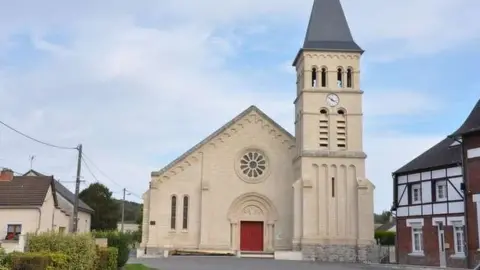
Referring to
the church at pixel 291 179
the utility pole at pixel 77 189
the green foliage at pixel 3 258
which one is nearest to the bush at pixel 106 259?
the green foliage at pixel 3 258

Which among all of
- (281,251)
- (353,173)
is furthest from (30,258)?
(353,173)

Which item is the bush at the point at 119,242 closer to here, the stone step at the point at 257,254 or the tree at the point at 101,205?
the stone step at the point at 257,254

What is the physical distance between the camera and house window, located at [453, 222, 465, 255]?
92.1 feet

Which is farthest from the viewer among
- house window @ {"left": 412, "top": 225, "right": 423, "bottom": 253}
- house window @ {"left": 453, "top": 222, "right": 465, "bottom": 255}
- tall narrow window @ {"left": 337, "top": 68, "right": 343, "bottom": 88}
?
tall narrow window @ {"left": 337, "top": 68, "right": 343, "bottom": 88}

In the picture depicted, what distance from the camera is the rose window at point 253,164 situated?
129ft

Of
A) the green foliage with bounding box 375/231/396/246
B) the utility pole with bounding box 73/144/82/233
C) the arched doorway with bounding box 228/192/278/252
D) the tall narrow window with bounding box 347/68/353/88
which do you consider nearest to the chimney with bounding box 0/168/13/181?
the utility pole with bounding box 73/144/82/233

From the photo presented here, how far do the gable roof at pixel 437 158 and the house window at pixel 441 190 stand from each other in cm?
95

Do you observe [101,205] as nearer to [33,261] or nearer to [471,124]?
[471,124]

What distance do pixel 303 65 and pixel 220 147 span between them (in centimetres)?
812

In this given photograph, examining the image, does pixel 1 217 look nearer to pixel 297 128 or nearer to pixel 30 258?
pixel 297 128

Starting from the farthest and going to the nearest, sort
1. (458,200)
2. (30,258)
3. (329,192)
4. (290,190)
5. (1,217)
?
(290,190)
(329,192)
(1,217)
(458,200)
(30,258)

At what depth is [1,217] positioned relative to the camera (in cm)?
3438

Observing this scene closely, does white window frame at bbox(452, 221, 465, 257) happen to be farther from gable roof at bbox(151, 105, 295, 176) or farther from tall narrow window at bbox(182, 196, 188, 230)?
tall narrow window at bbox(182, 196, 188, 230)

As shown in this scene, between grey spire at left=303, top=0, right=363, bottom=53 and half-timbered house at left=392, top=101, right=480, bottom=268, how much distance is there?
10.1 m
